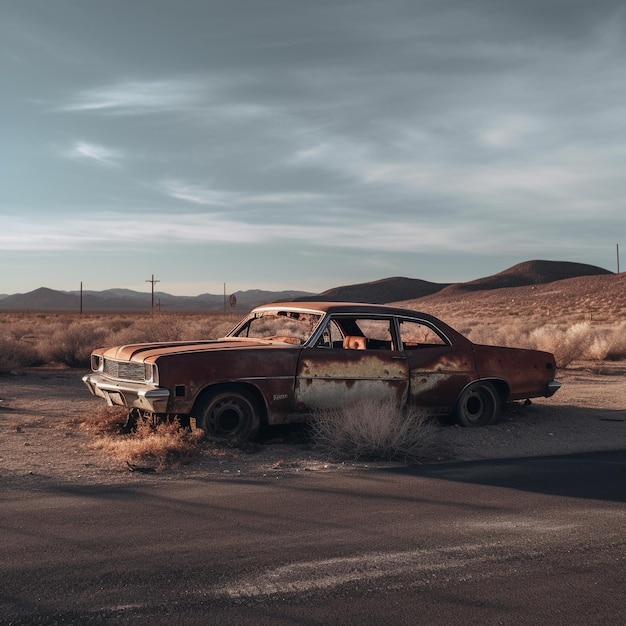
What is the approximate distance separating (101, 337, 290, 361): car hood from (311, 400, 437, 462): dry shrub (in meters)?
1.09

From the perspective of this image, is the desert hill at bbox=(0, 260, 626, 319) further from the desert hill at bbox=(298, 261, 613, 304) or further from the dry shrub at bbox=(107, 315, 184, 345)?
the dry shrub at bbox=(107, 315, 184, 345)

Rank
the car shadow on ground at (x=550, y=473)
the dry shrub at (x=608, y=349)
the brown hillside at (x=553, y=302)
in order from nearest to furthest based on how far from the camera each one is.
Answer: the car shadow on ground at (x=550, y=473) → the dry shrub at (x=608, y=349) → the brown hillside at (x=553, y=302)

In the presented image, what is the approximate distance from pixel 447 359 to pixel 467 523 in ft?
13.3

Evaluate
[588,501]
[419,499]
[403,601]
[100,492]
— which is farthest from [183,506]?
[588,501]

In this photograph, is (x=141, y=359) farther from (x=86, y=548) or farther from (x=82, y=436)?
(x=86, y=548)

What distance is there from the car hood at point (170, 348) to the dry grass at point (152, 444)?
74 centimetres

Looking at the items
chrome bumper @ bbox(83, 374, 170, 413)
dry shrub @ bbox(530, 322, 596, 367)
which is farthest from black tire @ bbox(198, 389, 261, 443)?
dry shrub @ bbox(530, 322, 596, 367)

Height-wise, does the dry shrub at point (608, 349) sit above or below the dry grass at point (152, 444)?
above

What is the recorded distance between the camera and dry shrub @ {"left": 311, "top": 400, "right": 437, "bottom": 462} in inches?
309

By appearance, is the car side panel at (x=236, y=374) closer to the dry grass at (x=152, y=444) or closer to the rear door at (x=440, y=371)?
the dry grass at (x=152, y=444)

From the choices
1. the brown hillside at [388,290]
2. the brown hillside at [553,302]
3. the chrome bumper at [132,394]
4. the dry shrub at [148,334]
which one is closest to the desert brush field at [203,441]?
the chrome bumper at [132,394]

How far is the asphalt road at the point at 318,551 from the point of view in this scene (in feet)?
13.0

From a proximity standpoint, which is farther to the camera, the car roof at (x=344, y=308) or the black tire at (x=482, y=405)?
the black tire at (x=482, y=405)

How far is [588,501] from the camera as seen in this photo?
20.3 feet
